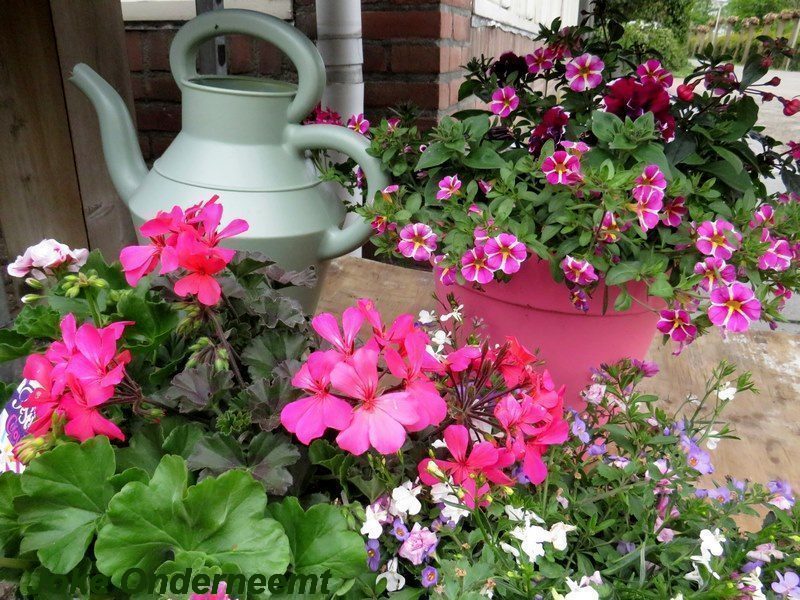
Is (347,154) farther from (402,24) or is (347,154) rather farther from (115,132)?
(402,24)

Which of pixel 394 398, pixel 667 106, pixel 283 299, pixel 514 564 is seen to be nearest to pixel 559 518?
pixel 514 564

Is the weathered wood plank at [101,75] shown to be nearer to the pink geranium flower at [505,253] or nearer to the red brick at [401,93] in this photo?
the red brick at [401,93]

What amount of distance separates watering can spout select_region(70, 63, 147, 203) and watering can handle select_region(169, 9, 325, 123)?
15cm

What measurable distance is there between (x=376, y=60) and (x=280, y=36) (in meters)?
0.82

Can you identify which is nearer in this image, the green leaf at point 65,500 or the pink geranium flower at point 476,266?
the green leaf at point 65,500

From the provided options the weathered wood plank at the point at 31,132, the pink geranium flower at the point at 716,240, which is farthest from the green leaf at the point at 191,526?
the weathered wood plank at the point at 31,132

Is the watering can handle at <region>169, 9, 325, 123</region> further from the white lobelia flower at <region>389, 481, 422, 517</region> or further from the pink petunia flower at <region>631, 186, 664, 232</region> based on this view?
the white lobelia flower at <region>389, 481, 422, 517</region>

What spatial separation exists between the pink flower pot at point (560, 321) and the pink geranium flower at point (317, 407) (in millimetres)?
350

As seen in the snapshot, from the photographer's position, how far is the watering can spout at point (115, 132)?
2.83 feet

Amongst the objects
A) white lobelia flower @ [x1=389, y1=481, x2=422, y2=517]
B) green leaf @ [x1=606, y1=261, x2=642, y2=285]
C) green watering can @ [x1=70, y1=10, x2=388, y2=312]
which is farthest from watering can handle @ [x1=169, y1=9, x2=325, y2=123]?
white lobelia flower @ [x1=389, y1=481, x2=422, y2=517]

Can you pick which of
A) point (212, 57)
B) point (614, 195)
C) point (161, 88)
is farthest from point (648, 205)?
point (161, 88)

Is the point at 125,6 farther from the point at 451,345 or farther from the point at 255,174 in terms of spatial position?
the point at 451,345

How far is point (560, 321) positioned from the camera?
2.35ft

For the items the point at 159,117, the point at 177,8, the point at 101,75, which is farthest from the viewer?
the point at 159,117
